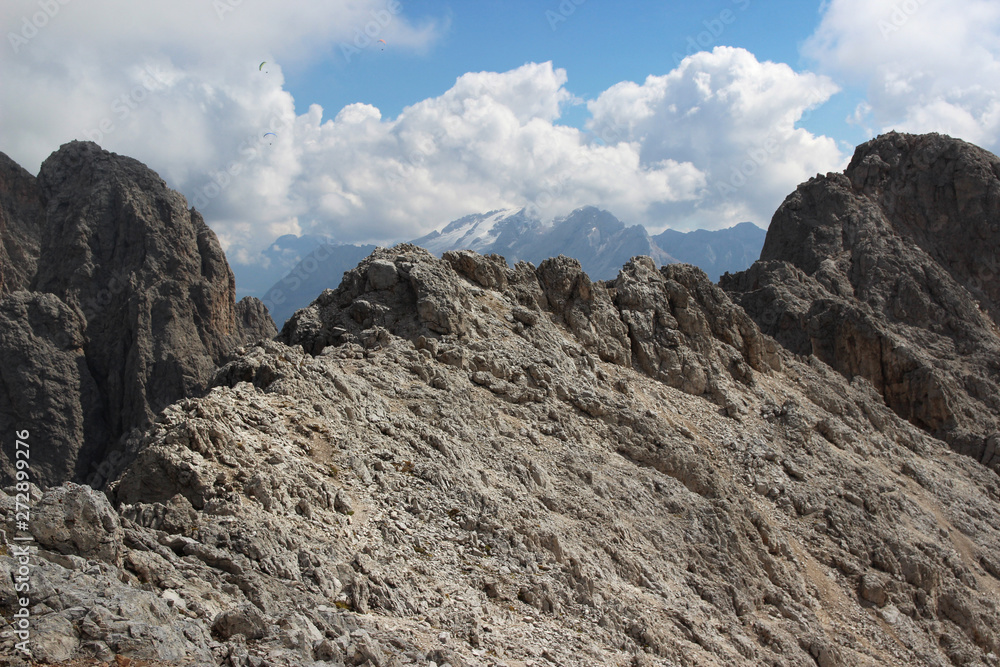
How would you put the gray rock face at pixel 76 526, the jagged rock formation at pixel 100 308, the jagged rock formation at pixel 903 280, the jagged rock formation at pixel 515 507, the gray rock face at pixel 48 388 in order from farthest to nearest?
1. the jagged rock formation at pixel 100 308
2. the gray rock face at pixel 48 388
3. the jagged rock formation at pixel 903 280
4. the jagged rock formation at pixel 515 507
5. the gray rock face at pixel 76 526

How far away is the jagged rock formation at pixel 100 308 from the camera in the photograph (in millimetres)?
69875

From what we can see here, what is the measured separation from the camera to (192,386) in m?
75.9

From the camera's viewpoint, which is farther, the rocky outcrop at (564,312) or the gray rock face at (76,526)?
the rocky outcrop at (564,312)

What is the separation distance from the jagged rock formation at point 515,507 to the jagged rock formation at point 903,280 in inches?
447

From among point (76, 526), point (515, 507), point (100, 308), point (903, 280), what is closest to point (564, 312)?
point (515, 507)

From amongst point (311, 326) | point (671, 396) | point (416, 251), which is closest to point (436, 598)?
point (311, 326)

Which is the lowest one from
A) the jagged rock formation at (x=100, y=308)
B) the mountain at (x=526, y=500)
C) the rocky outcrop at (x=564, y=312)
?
the mountain at (x=526, y=500)

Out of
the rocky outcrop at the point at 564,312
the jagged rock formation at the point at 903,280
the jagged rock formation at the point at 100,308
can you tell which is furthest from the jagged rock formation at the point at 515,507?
the jagged rock formation at the point at 100,308

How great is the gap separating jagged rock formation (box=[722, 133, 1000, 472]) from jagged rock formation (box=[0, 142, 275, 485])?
55.3 meters

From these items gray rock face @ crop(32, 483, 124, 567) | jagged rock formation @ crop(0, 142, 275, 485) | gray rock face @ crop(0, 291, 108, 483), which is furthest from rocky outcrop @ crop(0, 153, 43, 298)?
gray rock face @ crop(32, 483, 124, 567)

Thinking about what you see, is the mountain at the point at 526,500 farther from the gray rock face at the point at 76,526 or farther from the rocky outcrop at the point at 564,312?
the rocky outcrop at the point at 564,312

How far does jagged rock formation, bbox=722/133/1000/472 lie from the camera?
184ft

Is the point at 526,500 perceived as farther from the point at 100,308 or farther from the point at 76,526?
the point at 100,308

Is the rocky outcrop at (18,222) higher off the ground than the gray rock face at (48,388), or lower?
higher
